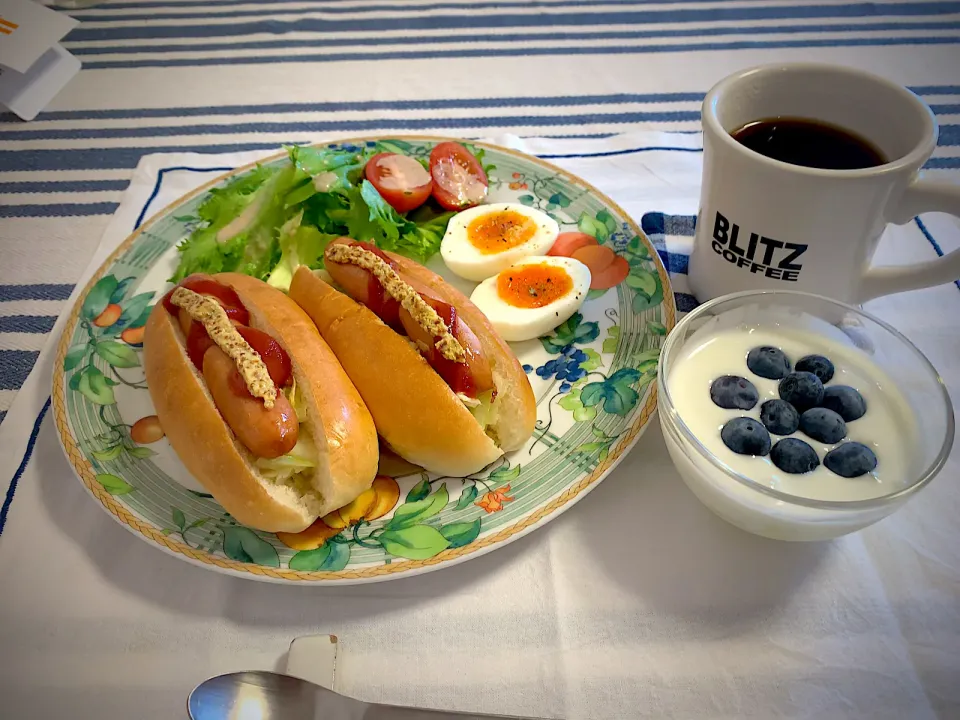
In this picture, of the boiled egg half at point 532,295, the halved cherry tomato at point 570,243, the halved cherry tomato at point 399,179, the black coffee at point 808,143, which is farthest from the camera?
the halved cherry tomato at point 399,179

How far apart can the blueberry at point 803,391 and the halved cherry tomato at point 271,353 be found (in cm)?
101

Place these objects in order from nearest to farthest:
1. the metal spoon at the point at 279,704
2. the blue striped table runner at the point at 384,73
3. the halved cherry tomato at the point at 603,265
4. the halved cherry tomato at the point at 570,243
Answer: the metal spoon at the point at 279,704, the halved cherry tomato at the point at 603,265, the halved cherry tomato at the point at 570,243, the blue striped table runner at the point at 384,73

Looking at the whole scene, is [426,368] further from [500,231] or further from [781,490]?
[781,490]

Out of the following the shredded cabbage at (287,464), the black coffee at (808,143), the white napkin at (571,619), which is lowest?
the white napkin at (571,619)

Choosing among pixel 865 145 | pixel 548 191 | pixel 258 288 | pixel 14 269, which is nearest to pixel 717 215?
pixel 865 145

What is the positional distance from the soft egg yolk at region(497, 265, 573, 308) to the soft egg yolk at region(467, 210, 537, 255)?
111 millimetres

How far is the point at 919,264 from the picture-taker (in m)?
1.40

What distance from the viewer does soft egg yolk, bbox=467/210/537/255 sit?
72.8 inches

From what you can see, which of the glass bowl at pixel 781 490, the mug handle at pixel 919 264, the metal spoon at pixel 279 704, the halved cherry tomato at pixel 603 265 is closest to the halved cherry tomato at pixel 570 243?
the halved cherry tomato at pixel 603 265

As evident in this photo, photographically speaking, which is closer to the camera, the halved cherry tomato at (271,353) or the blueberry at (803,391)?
the blueberry at (803,391)

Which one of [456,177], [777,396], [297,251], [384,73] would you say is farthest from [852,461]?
[384,73]

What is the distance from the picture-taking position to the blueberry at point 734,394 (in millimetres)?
1219

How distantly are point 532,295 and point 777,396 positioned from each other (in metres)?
0.66

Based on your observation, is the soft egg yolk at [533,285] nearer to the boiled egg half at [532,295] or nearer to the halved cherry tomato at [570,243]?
the boiled egg half at [532,295]
